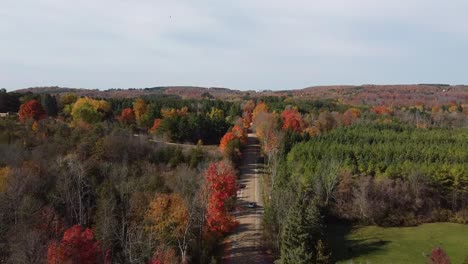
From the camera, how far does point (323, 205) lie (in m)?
53.4

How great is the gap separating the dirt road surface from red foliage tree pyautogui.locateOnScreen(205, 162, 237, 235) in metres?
1.98

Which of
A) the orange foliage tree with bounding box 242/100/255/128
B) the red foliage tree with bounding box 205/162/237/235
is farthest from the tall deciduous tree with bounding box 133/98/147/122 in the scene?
the red foliage tree with bounding box 205/162/237/235

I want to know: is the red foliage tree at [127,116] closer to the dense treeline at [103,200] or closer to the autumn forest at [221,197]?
the autumn forest at [221,197]

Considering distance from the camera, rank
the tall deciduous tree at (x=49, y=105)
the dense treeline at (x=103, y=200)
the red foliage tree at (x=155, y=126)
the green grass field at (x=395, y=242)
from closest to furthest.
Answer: the dense treeline at (x=103, y=200) < the green grass field at (x=395, y=242) < the red foliage tree at (x=155, y=126) < the tall deciduous tree at (x=49, y=105)

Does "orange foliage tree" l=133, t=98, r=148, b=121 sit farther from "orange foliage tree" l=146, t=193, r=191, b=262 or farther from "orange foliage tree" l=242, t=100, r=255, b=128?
"orange foliage tree" l=146, t=193, r=191, b=262

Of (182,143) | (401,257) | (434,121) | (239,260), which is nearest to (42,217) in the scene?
(239,260)

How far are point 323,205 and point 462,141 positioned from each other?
113 feet

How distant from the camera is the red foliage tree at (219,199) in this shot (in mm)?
44344

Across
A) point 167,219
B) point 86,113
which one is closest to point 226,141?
point 86,113

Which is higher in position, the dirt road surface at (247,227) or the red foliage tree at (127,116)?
the red foliage tree at (127,116)

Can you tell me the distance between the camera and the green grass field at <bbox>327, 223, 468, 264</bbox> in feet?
134

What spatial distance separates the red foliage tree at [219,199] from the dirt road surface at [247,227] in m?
1.98

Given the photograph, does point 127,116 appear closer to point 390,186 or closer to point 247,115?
point 247,115

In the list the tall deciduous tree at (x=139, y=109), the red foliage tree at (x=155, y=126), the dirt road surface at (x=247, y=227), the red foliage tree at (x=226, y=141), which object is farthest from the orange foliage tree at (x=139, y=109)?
the dirt road surface at (x=247, y=227)
